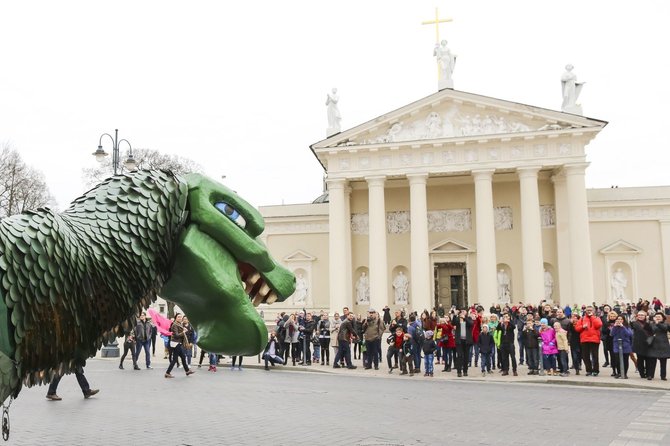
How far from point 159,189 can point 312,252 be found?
130 feet

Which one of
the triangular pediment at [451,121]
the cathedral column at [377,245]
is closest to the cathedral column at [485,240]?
the triangular pediment at [451,121]

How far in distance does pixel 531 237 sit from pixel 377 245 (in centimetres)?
882

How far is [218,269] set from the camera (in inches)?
130

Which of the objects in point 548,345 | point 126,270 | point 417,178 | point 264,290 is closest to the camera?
point 126,270

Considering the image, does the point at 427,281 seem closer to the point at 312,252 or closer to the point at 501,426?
the point at 312,252

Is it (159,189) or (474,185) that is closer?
(159,189)

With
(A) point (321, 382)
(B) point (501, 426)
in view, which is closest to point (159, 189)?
(B) point (501, 426)

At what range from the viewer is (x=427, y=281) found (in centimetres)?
3681

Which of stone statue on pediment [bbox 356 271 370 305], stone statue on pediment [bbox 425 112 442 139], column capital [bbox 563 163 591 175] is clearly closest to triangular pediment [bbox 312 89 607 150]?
stone statue on pediment [bbox 425 112 442 139]

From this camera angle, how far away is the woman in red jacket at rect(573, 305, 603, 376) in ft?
54.7

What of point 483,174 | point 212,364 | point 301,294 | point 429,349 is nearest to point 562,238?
point 483,174

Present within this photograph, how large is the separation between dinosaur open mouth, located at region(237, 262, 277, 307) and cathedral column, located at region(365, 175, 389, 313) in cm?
3392

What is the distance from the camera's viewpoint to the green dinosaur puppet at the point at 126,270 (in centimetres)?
268

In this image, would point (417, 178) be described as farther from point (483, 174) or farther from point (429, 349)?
point (429, 349)
